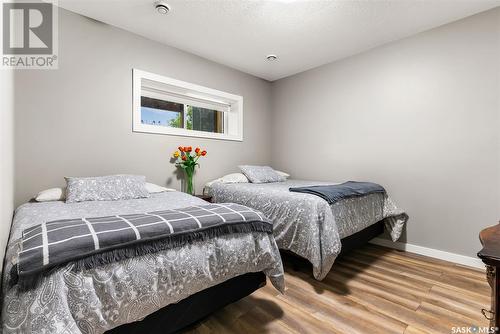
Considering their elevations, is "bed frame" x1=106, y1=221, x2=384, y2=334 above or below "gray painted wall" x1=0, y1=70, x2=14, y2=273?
below

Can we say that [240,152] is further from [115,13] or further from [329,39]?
[115,13]

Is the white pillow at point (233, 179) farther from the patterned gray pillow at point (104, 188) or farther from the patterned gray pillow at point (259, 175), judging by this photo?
the patterned gray pillow at point (104, 188)

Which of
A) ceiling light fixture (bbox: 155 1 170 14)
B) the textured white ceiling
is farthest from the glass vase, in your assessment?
ceiling light fixture (bbox: 155 1 170 14)

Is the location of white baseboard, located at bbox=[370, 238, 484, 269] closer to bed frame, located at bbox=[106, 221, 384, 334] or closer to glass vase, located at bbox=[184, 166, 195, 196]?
bed frame, located at bbox=[106, 221, 384, 334]

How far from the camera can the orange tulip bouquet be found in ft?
10.0

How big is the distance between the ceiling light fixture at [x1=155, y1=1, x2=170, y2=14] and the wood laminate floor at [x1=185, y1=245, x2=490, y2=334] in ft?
8.69

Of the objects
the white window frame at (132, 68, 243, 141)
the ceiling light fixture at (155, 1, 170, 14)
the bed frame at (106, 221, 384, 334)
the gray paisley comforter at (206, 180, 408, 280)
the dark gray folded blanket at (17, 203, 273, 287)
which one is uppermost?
the ceiling light fixture at (155, 1, 170, 14)

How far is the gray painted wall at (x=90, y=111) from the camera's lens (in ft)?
7.16

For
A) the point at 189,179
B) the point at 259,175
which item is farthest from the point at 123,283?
the point at 259,175

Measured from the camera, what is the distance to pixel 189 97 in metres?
3.41

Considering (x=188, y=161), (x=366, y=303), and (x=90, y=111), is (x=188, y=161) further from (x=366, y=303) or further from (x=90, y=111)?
(x=366, y=303)

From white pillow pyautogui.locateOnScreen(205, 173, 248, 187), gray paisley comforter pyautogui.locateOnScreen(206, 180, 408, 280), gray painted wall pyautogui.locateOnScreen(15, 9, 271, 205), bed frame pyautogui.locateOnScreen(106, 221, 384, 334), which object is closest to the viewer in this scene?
bed frame pyautogui.locateOnScreen(106, 221, 384, 334)

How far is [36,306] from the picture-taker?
78cm

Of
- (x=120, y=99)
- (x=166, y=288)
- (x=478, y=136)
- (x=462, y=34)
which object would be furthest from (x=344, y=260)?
(x=120, y=99)
